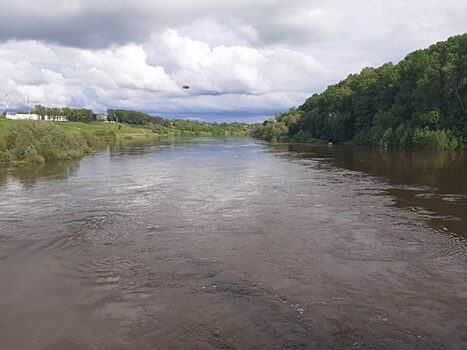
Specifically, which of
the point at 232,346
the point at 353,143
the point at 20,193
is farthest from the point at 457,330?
the point at 353,143

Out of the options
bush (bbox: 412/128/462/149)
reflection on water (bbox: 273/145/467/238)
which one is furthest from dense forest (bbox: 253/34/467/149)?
reflection on water (bbox: 273/145/467/238)

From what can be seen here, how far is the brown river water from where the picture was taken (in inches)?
407

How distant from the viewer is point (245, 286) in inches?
514

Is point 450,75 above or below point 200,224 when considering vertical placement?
above

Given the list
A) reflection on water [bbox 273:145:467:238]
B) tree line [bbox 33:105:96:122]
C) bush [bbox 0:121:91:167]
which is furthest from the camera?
tree line [bbox 33:105:96:122]

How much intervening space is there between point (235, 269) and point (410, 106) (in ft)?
223

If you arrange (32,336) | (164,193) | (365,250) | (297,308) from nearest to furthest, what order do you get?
(32,336) < (297,308) < (365,250) < (164,193)

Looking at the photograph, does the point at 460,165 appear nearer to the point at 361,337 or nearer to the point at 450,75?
the point at 450,75

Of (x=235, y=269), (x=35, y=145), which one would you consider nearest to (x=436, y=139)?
(x=35, y=145)

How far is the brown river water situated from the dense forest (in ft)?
136

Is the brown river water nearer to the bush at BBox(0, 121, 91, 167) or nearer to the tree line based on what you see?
the bush at BBox(0, 121, 91, 167)

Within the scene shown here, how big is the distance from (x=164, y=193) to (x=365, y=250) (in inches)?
639

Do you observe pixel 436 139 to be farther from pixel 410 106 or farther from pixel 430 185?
pixel 430 185

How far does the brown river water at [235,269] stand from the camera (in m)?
10.3
